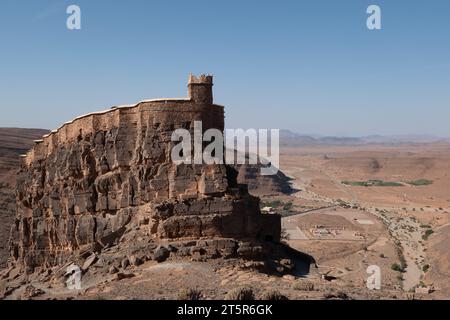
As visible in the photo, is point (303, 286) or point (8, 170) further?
point (8, 170)

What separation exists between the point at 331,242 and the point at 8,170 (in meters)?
45.3

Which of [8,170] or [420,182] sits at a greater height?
[8,170]

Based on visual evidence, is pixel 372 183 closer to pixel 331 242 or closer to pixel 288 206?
pixel 288 206

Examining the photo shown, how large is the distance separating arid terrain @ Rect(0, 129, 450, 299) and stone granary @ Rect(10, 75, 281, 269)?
4.87 feet

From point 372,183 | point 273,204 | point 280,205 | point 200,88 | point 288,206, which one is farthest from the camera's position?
point 372,183

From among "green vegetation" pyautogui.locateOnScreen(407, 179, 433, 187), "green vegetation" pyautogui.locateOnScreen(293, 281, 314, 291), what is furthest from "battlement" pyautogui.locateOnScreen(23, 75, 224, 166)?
"green vegetation" pyautogui.locateOnScreen(407, 179, 433, 187)

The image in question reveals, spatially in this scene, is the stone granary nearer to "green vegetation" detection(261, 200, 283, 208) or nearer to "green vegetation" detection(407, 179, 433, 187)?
"green vegetation" detection(261, 200, 283, 208)

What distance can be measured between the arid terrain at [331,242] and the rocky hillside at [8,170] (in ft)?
0.59

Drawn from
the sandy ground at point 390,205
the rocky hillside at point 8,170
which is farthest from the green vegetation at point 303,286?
the rocky hillside at point 8,170

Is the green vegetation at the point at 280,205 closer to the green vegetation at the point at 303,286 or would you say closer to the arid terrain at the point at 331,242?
the arid terrain at the point at 331,242

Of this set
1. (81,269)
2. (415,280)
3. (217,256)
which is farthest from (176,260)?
(415,280)

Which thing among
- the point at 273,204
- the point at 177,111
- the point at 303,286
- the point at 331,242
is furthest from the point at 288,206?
the point at 303,286

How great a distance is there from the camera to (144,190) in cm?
2591
